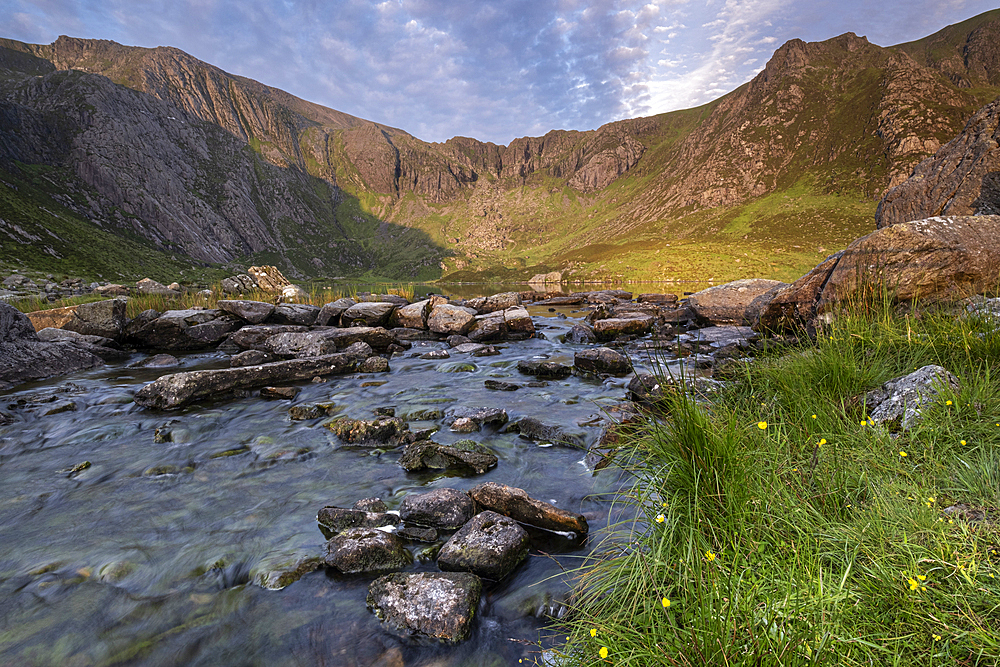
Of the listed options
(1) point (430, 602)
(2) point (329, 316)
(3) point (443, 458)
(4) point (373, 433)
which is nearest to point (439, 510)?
(1) point (430, 602)

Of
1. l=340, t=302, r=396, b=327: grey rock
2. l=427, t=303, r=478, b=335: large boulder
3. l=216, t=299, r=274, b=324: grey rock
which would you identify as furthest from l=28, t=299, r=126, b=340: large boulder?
l=427, t=303, r=478, b=335: large boulder

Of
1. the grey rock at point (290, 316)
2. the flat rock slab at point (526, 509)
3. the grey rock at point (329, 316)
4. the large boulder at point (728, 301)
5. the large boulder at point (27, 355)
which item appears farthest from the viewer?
the large boulder at point (728, 301)

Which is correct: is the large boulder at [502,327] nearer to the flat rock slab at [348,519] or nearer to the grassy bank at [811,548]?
the flat rock slab at [348,519]

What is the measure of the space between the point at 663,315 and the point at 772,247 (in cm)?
9552

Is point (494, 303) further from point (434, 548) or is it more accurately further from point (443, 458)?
point (434, 548)

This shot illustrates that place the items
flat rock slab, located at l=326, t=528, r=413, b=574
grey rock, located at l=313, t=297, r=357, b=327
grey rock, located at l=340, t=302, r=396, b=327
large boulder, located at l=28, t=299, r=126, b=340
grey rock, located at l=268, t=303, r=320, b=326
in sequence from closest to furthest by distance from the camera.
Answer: flat rock slab, located at l=326, t=528, r=413, b=574
large boulder, located at l=28, t=299, r=126, b=340
grey rock, located at l=340, t=302, r=396, b=327
grey rock, located at l=313, t=297, r=357, b=327
grey rock, located at l=268, t=303, r=320, b=326

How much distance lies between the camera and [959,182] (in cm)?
1445

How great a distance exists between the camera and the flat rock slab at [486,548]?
477 cm

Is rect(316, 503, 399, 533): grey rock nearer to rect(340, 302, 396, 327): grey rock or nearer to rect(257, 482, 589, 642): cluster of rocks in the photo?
rect(257, 482, 589, 642): cluster of rocks

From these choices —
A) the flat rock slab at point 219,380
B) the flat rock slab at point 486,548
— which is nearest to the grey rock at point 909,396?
the flat rock slab at point 486,548

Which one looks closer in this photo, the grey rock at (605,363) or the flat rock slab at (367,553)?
the flat rock slab at (367,553)

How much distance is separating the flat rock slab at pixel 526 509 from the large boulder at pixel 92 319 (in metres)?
22.6

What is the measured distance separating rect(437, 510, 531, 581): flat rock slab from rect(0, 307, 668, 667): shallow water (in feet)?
0.59

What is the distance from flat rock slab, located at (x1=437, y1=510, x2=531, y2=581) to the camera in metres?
4.77
